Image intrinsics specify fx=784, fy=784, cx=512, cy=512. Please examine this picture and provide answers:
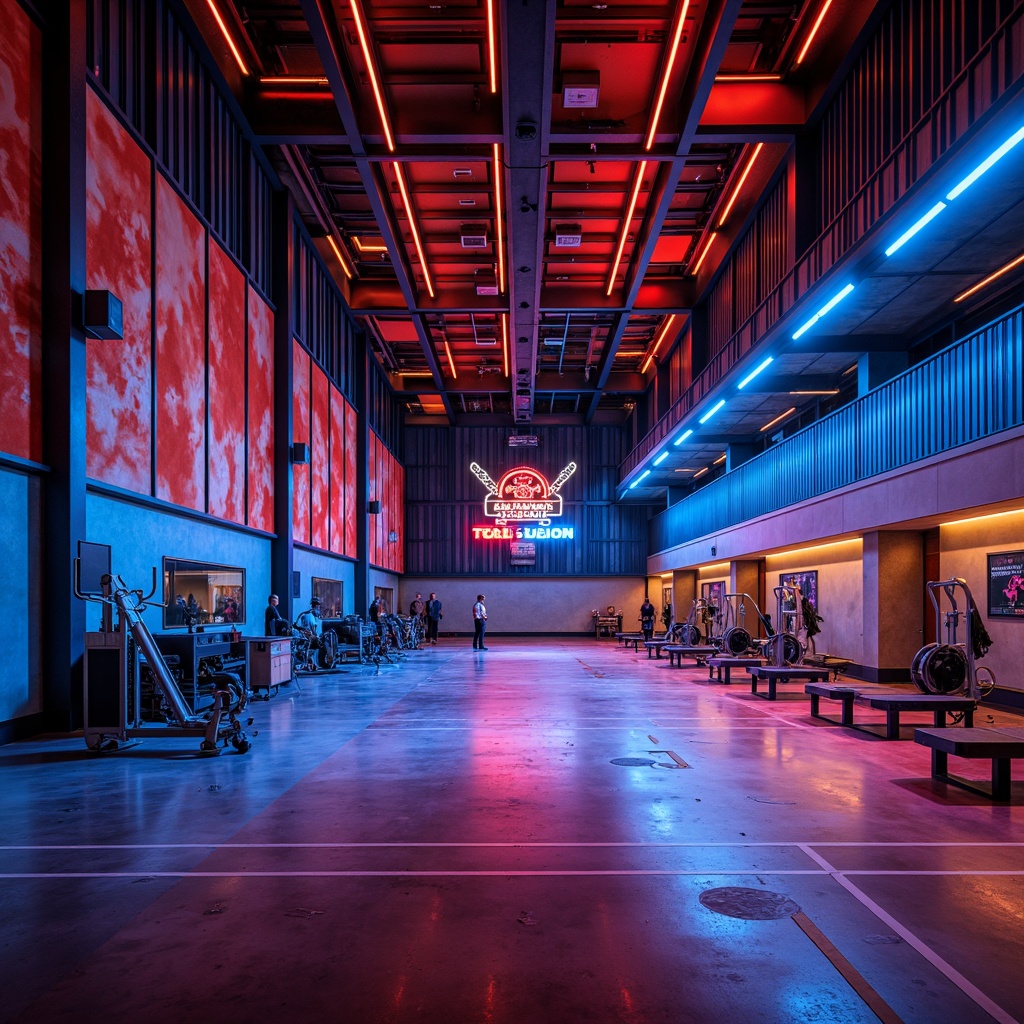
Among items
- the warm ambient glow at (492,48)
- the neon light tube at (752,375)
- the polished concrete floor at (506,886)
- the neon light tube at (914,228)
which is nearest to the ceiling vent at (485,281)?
the neon light tube at (752,375)

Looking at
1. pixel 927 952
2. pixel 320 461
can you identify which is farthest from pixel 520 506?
pixel 927 952

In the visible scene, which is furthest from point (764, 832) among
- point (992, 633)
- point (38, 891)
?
point (992, 633)

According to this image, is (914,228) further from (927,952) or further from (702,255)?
(702,255)

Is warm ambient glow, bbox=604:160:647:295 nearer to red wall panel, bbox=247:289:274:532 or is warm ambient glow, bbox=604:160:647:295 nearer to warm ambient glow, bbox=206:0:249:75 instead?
warm ambient glow, bbox=206:0:249:75

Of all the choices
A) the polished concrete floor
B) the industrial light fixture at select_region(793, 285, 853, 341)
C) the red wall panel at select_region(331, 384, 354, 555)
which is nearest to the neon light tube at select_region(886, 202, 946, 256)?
the industrial light fixture at select_region(793, 285, 853, 341)

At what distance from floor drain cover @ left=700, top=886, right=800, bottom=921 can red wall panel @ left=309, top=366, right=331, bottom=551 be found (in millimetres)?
15796

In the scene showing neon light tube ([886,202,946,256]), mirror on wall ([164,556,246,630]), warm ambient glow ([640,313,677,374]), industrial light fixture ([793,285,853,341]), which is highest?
warm ambient glow ([640,313,677,374])

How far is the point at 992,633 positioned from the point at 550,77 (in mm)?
10660

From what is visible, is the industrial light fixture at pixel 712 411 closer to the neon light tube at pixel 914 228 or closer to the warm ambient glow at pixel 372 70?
the neon light tube at pixel 914 228

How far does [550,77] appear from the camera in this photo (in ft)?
37.2

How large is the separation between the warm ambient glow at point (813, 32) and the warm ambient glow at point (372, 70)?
7.02 m

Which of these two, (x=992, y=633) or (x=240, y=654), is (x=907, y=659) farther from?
(x=240, y=654)

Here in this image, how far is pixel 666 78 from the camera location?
12.5m

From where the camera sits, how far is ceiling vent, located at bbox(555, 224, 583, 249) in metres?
18.4
